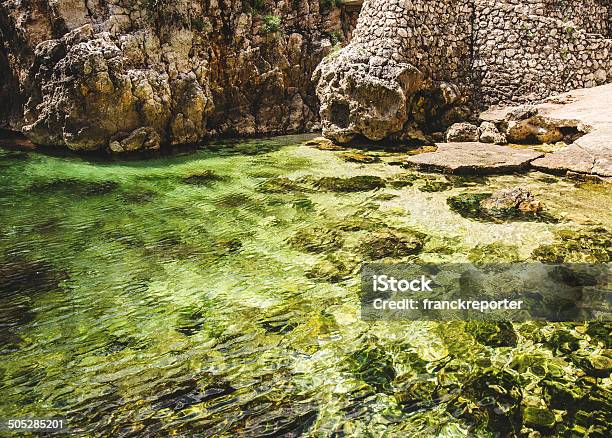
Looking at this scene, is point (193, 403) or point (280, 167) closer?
point (193, 403)

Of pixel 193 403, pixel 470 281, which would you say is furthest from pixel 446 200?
pixel 193 403

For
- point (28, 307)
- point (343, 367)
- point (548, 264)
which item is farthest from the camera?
point (548, 264)

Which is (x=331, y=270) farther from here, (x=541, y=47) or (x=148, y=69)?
(x=541, y=47)

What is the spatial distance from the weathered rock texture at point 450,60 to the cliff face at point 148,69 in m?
5.23

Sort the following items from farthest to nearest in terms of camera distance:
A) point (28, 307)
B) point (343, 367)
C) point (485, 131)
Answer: point (485, 131)
point (28, 307)
point (343, 367)

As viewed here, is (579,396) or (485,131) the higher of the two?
(485,131)

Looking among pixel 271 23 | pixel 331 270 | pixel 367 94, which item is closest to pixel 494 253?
pixel 331 270

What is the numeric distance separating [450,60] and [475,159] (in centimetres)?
539

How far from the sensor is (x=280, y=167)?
35.0 ft

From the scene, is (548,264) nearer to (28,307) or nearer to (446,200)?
(446,200)

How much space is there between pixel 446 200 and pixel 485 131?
5.48 metres

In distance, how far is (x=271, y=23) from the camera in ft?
56.0
